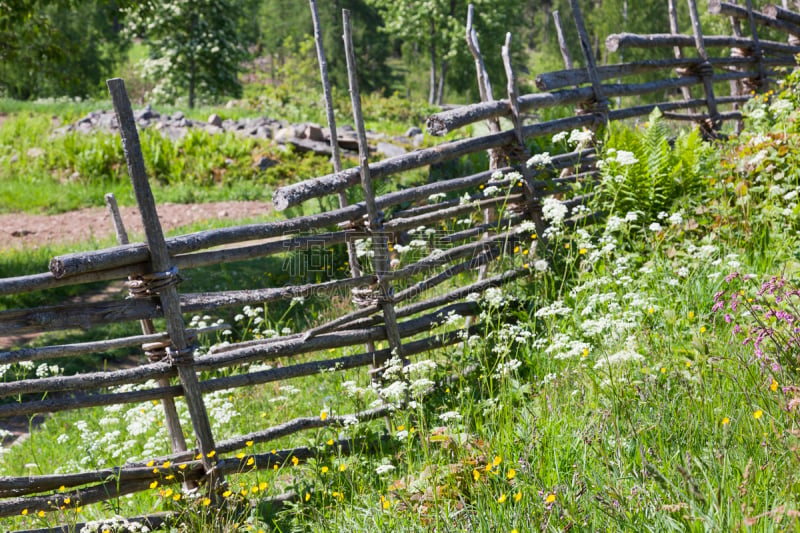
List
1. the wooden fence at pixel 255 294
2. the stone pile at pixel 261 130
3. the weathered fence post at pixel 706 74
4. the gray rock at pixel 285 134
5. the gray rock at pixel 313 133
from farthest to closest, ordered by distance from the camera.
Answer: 1. the gray rock at pixel 313 133
2. the gray rock at pixel 285 134
3. the stone pile at pixel 261 130
4. the weathered fence post at pixel 706 74
5. the wooden fence at pixel 255 294

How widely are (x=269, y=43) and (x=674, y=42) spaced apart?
107ft

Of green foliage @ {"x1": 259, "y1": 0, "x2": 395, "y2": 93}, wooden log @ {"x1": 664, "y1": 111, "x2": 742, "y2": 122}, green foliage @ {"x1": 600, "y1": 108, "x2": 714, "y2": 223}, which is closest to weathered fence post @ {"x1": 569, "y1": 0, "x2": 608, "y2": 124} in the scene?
green foliage @ {"x1": 600, "y1": 108, "x2": 714, "y2": 223}

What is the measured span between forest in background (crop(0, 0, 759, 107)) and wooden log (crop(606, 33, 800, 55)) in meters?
5.40

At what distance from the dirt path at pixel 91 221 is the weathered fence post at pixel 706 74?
5.74 m

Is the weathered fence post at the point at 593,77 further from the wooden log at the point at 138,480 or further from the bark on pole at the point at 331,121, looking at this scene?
the wooden log at the point at 138,480

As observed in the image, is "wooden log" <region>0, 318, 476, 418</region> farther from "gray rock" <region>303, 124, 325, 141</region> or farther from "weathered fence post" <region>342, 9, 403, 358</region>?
"gray rock" <region>303, 124, 325, 141</region>

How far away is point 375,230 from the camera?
395cm

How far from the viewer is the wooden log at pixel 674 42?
20.0 feet

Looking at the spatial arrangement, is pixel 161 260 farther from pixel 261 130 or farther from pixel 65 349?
pixel 261 130

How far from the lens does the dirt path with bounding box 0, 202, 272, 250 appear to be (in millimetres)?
9211

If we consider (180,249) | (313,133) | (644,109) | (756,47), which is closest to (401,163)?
(180,249)

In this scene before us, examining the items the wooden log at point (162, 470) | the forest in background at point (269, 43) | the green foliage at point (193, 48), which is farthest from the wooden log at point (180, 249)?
the green foliage at point (193, 48)

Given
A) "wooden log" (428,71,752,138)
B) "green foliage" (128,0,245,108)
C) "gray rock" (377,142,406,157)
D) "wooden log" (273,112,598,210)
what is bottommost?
"gray rock" (377,142,406,157)

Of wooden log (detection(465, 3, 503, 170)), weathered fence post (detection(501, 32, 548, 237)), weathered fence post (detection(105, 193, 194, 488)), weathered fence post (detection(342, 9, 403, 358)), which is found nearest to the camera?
weathered fence post (detection(105, 193, 194, 488))
